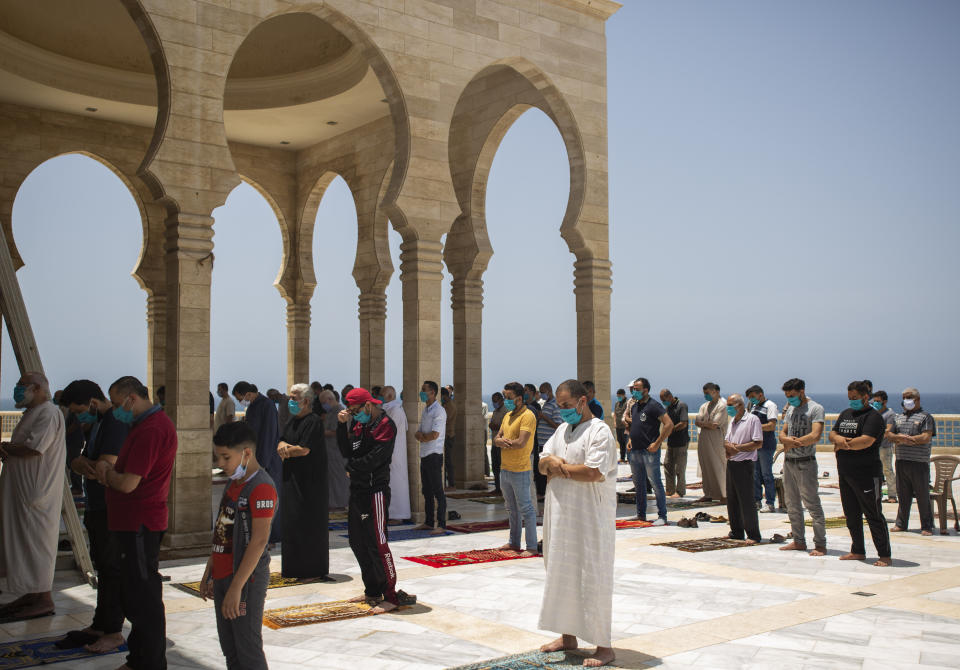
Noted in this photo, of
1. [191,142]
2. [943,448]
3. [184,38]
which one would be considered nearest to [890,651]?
[191,142]

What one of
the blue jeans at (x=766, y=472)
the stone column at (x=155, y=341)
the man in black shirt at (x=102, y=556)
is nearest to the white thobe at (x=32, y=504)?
the man in black shirt at (x=102, y=556)

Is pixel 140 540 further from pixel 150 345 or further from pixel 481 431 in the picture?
pixel 150 345

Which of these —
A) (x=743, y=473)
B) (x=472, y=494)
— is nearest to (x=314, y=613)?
(x=743, y=473)

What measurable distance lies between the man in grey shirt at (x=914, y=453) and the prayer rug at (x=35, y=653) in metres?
8.40

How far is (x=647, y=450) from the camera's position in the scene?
11094mm

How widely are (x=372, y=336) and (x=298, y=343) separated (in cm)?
262

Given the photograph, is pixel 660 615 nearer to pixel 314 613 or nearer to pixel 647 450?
pixel 314 613

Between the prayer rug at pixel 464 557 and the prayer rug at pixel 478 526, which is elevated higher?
the prayer rug at pixel 478 526

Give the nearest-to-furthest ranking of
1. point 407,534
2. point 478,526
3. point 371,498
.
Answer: point 371,498
point 407,534
point 478,526

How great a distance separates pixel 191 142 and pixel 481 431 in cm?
751

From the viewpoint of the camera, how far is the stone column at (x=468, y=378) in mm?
15023

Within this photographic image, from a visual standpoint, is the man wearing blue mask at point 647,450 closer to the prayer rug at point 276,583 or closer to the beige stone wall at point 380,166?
the beige stone wall at point 380,166

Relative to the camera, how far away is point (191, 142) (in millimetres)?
9453

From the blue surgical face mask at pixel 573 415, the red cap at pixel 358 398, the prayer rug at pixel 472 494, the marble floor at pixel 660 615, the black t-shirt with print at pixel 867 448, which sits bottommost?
the marble floor at pixel 660 615
